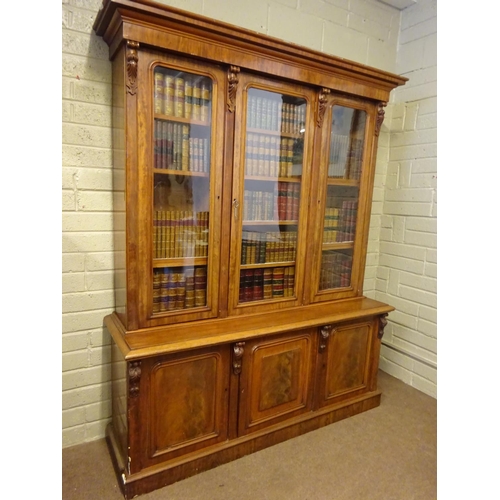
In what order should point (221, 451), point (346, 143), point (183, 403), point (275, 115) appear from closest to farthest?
point (183, 403) < point (221, 451) < point (275, 115) < point (346, 143)

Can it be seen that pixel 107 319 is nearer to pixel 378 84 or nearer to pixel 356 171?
pixel 356 171

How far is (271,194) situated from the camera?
2.11 meters

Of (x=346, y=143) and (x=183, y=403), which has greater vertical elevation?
(x=346, y=143)

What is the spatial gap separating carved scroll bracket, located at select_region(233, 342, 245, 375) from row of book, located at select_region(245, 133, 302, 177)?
91 centimetres

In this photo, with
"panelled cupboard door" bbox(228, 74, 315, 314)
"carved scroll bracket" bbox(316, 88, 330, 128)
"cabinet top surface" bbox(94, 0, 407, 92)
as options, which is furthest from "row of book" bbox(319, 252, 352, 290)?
"cabinet top surface" bbox(94, 0, 407, 92)

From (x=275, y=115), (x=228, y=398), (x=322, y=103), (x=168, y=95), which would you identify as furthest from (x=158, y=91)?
(x=228, y=398)

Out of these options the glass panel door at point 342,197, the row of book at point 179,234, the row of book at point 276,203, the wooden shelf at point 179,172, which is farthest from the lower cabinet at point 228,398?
the wooden shelf at point 179,172

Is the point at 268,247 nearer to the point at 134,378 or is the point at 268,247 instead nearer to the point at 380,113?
the point at 134,378

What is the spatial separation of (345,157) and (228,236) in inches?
38.7

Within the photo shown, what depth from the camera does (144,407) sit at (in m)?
1.67

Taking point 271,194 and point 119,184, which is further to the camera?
point 271,194

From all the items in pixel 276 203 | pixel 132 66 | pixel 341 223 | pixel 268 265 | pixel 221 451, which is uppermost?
pixel 132 66

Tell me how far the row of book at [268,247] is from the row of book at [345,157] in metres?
0.49

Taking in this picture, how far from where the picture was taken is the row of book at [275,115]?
6.35ft
